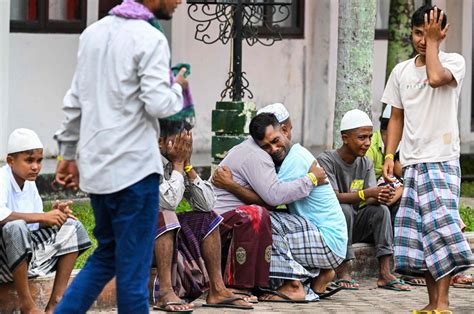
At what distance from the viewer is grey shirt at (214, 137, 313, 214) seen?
879 centimetres

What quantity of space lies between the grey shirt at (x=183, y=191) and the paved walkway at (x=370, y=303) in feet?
2.13

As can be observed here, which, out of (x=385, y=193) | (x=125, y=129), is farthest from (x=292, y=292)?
(x=125, y=129)

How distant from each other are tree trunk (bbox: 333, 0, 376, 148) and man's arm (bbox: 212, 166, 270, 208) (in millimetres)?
3048

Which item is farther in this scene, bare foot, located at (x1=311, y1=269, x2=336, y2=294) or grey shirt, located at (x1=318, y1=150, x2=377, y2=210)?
grey shirt, located at (x1=318, y1=150, x2=377, y2=210)

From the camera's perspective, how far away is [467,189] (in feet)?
51.2

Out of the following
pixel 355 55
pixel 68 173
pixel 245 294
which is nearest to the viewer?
pixel 68 173

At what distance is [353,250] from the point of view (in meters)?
9.67

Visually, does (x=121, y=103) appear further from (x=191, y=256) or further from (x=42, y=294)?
(x=191, y=256)

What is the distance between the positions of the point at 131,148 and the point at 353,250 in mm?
3848

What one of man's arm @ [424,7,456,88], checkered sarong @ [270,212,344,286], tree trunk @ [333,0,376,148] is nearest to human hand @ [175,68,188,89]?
man's arm @ [424,7,456,88]

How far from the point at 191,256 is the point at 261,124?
0.99m

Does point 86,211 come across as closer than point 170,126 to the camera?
No

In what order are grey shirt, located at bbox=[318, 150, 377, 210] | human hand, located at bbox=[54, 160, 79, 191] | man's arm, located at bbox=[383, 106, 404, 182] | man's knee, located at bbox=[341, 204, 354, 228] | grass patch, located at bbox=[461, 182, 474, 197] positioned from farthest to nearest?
grass patch, located at bbox=[461, 182, 474, 197] → grey shirt, located at bbox=[318, 150, 377, 210] → man's knee, located at bbox=[341, 204, 354, 228] → man's arm, located at bbox=[383, 106, 404, 182] → human hand, located at bbox=[54, 160, 79, 191]

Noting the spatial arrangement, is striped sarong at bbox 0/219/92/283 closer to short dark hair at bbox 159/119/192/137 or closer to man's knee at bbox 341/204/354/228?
short dark hair at bbox 159/119/192/137
